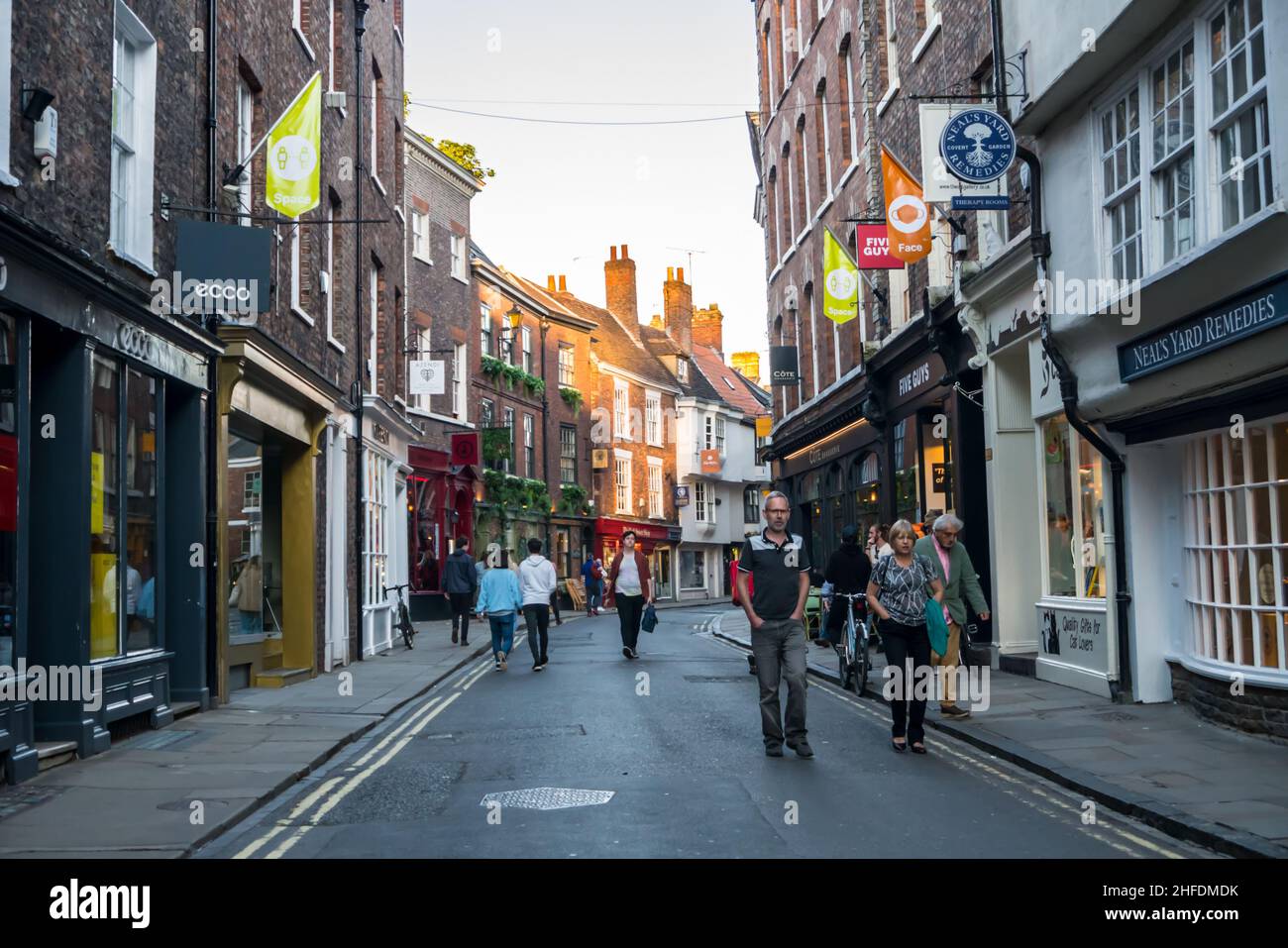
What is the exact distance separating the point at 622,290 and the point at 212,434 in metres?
47.7

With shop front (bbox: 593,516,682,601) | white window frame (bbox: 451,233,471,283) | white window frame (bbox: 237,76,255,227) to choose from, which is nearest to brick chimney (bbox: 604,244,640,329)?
shop front (bbox: 593,516,682,601)

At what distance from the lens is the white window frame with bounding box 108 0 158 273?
38.5 feet

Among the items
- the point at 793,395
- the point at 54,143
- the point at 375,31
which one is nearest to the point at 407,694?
the point at 54,143

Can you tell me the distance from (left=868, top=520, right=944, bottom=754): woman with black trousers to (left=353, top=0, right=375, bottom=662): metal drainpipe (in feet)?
40.6

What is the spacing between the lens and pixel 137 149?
476 inches

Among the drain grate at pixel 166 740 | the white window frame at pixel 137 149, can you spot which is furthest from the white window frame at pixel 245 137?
the drain grate at pixel 166 740

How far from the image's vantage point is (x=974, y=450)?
18.0m

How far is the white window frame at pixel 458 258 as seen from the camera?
38.6 meters

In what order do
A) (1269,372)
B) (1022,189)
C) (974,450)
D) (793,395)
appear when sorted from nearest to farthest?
1. (1269,372)
2. (1022,189)
3. (974,450)
4. (793,395)

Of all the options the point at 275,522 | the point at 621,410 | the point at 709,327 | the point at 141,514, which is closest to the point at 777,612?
the point at 141,514

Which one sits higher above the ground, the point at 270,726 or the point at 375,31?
the point at 375,31

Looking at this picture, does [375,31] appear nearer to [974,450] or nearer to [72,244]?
[974,450]

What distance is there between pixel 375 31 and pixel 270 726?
52.4 ft
